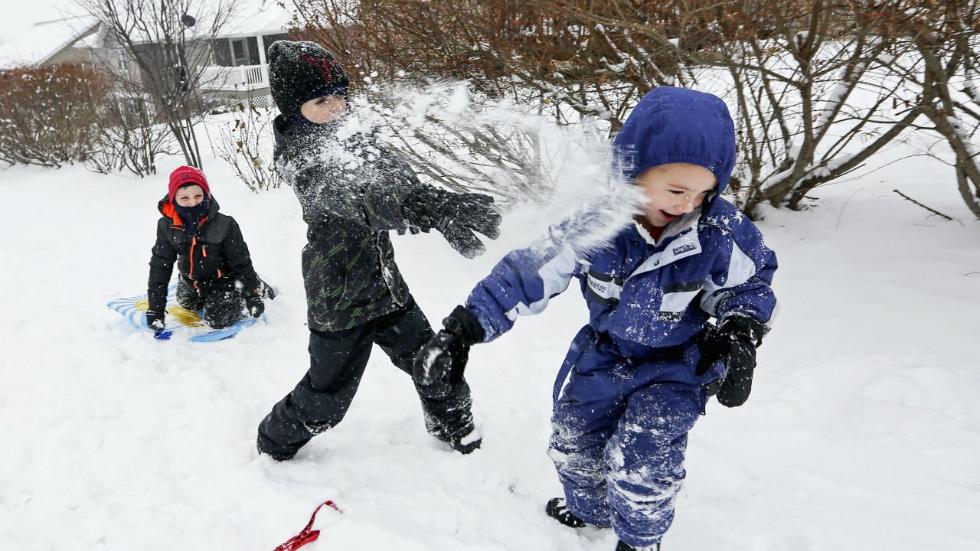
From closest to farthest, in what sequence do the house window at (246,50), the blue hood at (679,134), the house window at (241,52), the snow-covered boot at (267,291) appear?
the blue hood at (679,134)
the snow-covered boot at (267,291)
the house window at (246,50)
the house window at (241,52)

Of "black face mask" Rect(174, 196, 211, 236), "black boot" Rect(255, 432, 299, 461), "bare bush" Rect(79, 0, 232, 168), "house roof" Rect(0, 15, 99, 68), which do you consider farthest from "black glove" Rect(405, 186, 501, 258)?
"house roof" Rect(0, 15, 99, 68)

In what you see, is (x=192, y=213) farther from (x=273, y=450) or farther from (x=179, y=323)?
(x=273, y=450)

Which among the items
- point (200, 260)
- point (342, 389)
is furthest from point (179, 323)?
point (342, 389)

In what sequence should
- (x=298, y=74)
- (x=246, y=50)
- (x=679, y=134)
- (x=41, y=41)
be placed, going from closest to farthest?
(x=679, y=134)
(x=298, y=74)
(x=246, y=50)
(x=41, y=41)

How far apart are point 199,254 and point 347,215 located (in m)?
2.26

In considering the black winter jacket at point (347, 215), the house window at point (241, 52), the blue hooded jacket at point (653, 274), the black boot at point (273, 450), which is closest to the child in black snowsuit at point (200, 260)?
the black boot at point (273, 450)

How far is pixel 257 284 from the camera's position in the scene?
3.93 metres

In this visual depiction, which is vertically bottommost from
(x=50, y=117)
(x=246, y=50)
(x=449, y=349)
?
(x=246, y=50)

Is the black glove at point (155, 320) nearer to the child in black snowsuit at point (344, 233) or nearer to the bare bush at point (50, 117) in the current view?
the child in black snowsuit at point (344, 233)

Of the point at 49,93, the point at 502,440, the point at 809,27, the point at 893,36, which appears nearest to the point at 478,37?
the point at 809,27

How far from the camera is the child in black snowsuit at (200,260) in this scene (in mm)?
3530

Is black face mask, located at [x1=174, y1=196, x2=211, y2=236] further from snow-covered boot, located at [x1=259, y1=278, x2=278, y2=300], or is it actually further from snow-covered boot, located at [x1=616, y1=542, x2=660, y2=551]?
snow-covered boot, located at [x1=616, y1=542, x2=660, y2=551]

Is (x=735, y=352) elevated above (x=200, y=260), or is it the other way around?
(x=735, y=352)

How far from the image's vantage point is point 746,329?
1.50m
